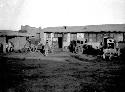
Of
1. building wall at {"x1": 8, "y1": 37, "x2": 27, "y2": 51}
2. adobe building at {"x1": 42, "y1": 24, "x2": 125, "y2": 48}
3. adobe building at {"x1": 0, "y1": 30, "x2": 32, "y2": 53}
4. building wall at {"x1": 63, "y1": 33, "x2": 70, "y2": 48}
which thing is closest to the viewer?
adobe building at {"x1": 0, "y1": 30, "x2": 32, "y2": 53}

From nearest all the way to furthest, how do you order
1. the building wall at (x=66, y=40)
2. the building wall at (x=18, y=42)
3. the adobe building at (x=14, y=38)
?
1. the adobe building at (x=14, y=38)
2. the building wall at (x=18, y=42)
3. the building wall at (x=66, y=40)

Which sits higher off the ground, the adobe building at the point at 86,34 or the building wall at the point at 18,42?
the adobe building at the point at 86,34

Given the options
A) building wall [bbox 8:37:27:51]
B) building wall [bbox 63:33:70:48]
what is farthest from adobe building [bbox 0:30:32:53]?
building wall [bbox 63:33:70:48]

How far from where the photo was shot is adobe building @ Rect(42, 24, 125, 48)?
29.9 meters

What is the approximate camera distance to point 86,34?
32.4 m

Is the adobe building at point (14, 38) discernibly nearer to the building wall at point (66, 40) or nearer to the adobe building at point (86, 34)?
the adobe building at point (86, 34)

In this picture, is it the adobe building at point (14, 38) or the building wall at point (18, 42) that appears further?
the building wall at point (18, 42)

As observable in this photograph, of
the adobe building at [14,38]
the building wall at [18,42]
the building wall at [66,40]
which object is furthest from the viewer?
the building wall at [66,40]

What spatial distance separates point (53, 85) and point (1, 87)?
113 inches

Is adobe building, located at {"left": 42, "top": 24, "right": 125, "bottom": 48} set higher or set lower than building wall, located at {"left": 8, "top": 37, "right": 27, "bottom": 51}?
higher

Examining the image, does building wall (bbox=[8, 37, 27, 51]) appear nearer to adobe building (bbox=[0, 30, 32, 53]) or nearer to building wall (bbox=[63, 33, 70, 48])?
adobe building (bbox=[0, 30, 32, 53])

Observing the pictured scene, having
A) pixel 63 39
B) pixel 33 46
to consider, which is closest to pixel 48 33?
pixel 63 39

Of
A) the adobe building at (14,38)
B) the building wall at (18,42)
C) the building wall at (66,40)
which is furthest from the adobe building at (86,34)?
the adobe building at (14,38)

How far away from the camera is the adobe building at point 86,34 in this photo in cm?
2992
